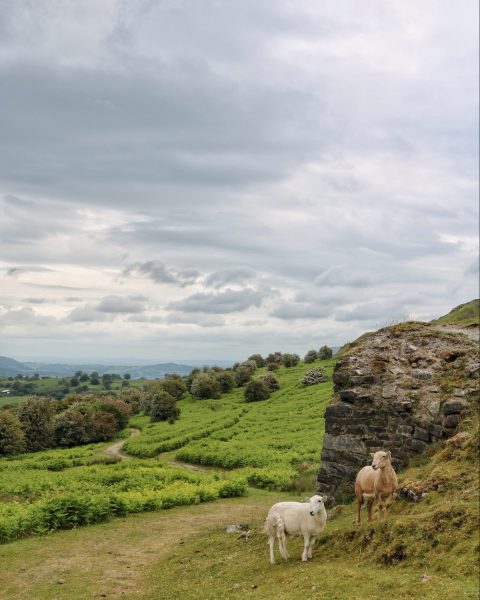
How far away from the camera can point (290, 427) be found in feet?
210

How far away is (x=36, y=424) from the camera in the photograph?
84.2m

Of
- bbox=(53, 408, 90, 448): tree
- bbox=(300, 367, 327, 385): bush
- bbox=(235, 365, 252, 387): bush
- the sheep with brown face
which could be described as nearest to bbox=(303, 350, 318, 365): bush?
bbox=(235, 365, 252, 387): bush

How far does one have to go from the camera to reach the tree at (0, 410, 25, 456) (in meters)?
76.9

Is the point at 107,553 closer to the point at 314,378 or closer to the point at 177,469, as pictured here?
the point at 177,469

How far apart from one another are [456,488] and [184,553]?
1129 centimetres

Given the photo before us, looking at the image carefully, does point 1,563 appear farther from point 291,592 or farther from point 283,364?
point 283,364

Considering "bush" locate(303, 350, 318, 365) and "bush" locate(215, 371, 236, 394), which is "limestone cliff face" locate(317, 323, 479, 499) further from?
"bush" locate(303, 350, 318, 365)

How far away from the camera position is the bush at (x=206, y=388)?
104m

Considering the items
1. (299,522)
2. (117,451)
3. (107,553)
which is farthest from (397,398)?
(117,451)

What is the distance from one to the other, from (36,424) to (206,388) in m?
33.0

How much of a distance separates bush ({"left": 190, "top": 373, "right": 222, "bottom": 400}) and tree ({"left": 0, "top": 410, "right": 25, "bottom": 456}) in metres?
35.8

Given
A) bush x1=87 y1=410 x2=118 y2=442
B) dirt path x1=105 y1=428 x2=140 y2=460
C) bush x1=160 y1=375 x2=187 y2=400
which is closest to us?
dirt path x1=105 y1=428 x2=140 y2=460

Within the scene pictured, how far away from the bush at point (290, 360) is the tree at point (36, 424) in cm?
6315

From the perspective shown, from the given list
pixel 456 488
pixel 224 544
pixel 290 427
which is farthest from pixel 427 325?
pixel 290 427
